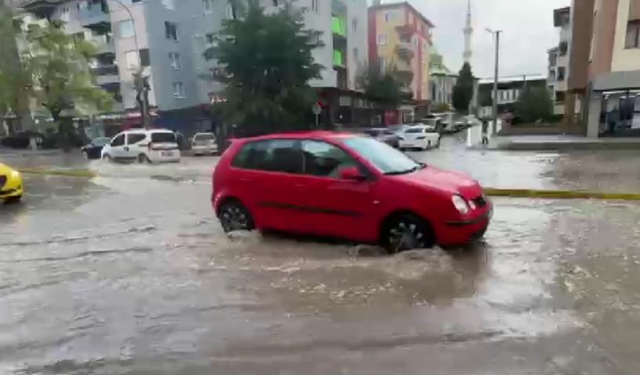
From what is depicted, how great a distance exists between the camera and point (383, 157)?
257 inches

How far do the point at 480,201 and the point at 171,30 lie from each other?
40.3 meters

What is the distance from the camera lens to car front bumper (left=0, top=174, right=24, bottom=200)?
35.0ft

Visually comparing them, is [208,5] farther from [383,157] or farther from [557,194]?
[383,157]

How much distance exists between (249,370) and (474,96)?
3226 inches

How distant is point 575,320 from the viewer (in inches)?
167

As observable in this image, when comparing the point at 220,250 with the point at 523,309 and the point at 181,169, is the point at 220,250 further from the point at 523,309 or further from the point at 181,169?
the point at 181,169

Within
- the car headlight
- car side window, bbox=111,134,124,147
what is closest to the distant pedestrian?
car side window, bbox=111,134,124,147

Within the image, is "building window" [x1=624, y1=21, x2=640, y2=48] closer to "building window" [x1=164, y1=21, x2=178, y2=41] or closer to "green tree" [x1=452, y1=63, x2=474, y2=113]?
"building window" [x1=164, y1=21, x2=178, y2=41]

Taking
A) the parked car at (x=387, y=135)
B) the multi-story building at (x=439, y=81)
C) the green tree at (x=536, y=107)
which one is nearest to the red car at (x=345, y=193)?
the parked car at (x=387, y=135)

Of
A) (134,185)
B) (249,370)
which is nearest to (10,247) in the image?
(249,370)

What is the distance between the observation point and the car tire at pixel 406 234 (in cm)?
586

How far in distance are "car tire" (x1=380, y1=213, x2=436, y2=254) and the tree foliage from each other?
35.5m

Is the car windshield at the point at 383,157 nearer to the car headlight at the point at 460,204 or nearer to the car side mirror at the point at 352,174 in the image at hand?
the car side mirror at the point at 352,174

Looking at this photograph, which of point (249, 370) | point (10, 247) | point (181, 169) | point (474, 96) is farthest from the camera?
point (474, 96)
